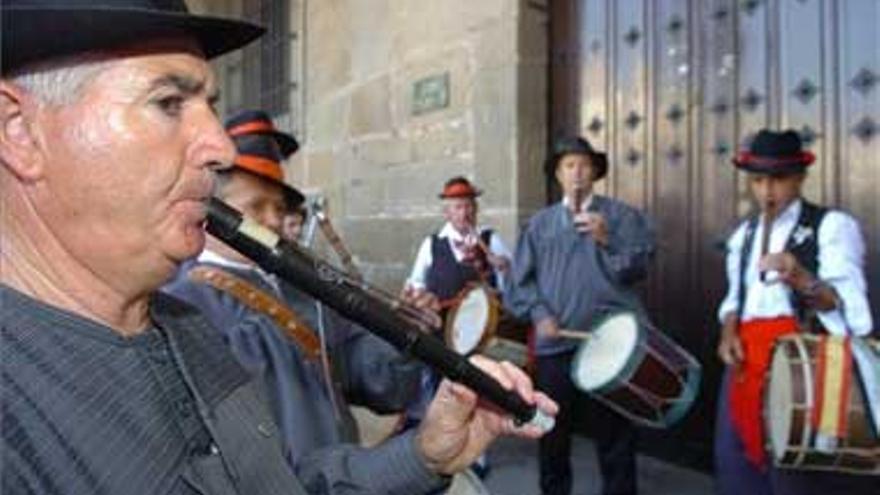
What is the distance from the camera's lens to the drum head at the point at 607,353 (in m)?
4.88

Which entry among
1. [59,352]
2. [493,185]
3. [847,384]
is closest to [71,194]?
[59,352]

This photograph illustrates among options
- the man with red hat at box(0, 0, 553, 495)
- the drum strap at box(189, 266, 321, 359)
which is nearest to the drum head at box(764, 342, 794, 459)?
the drum strap at box(189, 266, 321, 359)

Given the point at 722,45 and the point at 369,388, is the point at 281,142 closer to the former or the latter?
the point at 369,388

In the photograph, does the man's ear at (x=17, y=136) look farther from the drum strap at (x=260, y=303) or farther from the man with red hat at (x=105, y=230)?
the drum strap at (x=260, y=303)

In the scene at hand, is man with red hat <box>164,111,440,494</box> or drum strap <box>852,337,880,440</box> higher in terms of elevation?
man with red hat <box>164,111,440,494</box>

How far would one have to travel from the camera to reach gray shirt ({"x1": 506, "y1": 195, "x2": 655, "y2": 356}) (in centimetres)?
537

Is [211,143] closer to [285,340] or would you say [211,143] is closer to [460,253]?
[285,340]

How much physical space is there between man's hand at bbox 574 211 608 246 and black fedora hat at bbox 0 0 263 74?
4120 mm

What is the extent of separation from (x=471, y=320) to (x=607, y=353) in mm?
963

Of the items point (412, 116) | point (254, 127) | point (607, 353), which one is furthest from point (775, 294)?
point (412, 116)

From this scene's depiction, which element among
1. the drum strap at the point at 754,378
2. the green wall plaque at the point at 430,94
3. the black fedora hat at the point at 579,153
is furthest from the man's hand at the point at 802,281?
the green wall plaque at the point at 430,94

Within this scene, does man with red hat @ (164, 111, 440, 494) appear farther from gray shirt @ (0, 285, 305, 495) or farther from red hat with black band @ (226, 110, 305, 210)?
gray shirt @ (0, 285, 305, 495)

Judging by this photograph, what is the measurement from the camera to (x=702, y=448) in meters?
5.79

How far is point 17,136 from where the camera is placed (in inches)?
52.5
